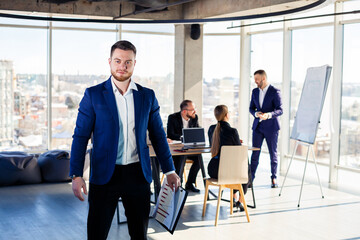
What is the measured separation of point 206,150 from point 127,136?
3.79 meters

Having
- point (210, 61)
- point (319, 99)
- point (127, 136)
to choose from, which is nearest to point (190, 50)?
point (210, 61)

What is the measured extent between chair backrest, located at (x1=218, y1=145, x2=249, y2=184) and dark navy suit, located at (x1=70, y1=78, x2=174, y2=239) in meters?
2.93

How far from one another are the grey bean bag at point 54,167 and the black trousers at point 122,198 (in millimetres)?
5982

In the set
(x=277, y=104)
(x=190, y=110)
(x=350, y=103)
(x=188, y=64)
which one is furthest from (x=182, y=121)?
(x=350, y=103)

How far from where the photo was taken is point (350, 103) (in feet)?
30.2

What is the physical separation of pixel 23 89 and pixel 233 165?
21.6ft

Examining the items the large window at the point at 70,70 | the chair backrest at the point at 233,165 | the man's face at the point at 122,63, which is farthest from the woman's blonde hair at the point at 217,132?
the large window at the point at 70,70

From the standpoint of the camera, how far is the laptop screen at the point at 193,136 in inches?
284

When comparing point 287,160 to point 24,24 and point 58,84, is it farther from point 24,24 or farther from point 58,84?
point 24,24

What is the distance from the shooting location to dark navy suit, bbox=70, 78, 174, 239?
3.04 metres

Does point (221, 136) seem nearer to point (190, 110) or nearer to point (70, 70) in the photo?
point (190, 110)

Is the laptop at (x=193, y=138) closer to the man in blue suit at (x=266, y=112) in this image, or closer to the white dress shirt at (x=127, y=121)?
the man in blue suit at (x=266, y=112)

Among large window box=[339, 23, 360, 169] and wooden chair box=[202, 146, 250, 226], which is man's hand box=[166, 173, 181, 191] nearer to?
wooden chair box=[202, 146, 250, 226]

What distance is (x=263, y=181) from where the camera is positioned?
924 centimetres
